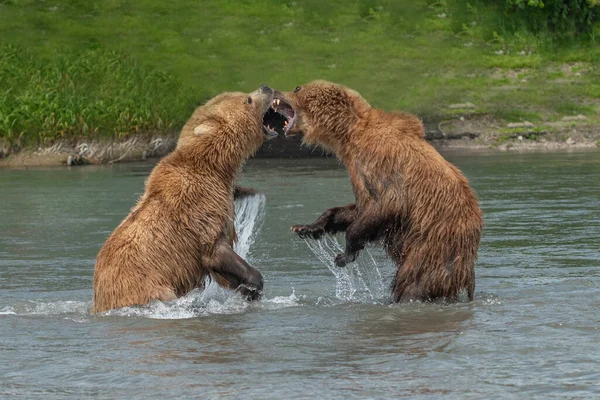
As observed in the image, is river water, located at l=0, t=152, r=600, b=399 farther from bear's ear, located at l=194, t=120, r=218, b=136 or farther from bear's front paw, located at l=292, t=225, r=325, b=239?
bear's ear, located at l=194, t=120, r=218, b=136

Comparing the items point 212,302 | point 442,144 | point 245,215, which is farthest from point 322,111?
point 442,144

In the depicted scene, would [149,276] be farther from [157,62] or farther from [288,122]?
[157,62]

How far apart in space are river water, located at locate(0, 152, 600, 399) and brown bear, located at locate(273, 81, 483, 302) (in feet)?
0.68

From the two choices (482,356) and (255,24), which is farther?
(255,24)

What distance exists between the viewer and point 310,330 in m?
7.00

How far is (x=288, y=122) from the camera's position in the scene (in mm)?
8500

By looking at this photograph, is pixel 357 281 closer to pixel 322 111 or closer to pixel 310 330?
pixel 322 111

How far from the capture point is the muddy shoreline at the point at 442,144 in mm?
22141

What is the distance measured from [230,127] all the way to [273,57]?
63.3ft

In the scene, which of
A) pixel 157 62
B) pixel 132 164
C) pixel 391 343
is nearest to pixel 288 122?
pixel 391 343

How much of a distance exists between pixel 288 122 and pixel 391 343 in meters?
2.44

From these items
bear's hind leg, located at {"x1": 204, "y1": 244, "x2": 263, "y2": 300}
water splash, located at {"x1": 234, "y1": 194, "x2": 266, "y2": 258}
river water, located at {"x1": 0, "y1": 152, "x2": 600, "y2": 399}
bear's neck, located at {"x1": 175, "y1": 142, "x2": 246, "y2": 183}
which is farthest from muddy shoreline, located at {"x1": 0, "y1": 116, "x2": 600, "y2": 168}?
bear's hind leg, located at {"x1": 204, "y1": 244, "x2": 263, "y2": 300}

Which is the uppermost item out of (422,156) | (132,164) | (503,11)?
(422,156)

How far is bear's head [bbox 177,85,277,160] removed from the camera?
7883mm
